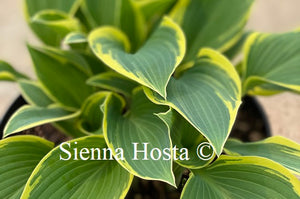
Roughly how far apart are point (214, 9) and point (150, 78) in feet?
0.93

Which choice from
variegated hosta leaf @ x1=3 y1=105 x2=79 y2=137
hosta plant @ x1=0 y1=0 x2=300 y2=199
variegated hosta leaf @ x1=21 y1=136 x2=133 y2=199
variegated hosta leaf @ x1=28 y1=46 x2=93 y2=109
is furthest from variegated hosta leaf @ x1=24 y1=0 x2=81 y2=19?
variegated hosta leaf @ x1=21 y1=136 x2=133 y2=199

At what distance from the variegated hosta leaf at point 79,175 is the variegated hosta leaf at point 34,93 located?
0.19m

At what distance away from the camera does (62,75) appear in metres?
0.68

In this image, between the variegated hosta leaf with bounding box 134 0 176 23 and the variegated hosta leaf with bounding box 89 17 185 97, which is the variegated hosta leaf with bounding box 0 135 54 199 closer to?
the variegated hosta leaf with bounding box 89 17 185 97

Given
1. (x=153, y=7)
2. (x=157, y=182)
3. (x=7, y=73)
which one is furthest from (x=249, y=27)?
(x=7, y=73)

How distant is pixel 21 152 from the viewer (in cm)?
54

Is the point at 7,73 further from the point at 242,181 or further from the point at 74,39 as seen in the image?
the point at 242,181

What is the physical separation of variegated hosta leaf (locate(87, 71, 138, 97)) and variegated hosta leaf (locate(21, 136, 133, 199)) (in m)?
0.12

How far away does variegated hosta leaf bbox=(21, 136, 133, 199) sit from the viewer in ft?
1.55

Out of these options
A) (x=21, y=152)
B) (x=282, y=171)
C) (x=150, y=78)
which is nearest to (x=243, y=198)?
(x=282, y=171)

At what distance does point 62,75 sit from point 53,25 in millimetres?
87

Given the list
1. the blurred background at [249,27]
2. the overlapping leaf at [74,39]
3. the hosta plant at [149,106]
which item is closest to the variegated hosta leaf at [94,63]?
the hosta plant at [149,106]

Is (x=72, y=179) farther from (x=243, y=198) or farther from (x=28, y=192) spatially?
(x=243, y=198)

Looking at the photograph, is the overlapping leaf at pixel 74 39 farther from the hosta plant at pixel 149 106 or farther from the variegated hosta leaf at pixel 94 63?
the variegated hosta leaf at pixel 94 63
